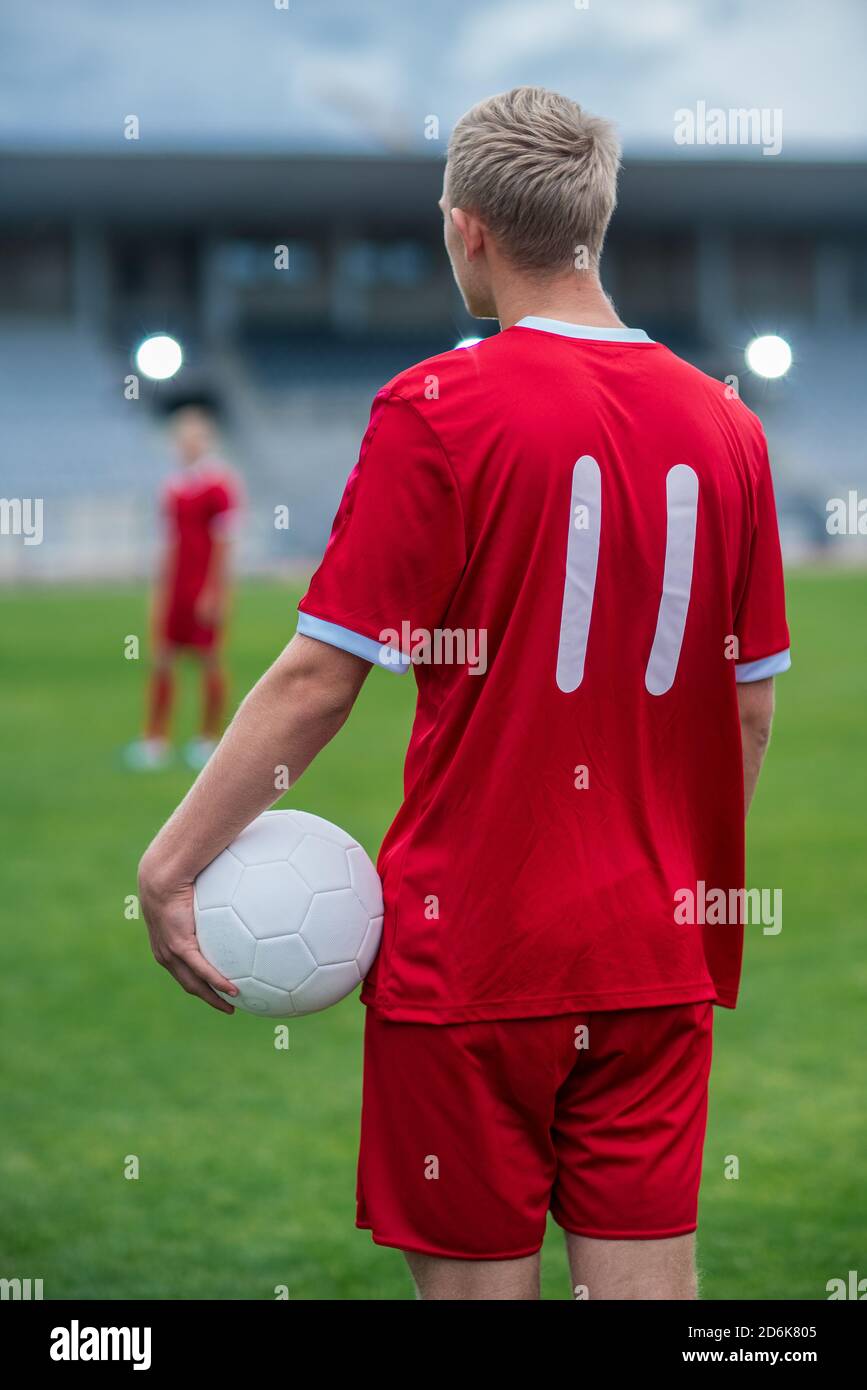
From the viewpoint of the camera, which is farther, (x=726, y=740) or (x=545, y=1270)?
(x=545, y=1270)

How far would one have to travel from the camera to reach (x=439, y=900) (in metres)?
2.03

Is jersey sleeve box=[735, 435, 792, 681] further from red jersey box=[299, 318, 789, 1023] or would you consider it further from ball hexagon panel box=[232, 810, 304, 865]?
ball hexagon panel box=[232, 810, 304, 865]

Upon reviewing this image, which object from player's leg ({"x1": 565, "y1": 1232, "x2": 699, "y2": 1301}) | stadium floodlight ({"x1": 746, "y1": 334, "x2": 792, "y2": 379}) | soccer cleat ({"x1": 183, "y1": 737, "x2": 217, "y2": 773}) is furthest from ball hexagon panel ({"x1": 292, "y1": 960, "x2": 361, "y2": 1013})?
soccer cleat ({"x1": 183, "y1": 737, "x2": 217, "y2": 773})

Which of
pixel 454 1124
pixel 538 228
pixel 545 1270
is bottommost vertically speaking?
pixel 545 1270

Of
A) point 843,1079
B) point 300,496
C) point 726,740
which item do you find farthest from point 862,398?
point 726,740

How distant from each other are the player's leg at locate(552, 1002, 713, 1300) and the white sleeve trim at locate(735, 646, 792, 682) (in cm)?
47

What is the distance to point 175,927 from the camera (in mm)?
2098

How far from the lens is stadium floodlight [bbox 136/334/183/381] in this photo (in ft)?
9.22

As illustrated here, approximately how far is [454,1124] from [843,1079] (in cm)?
302

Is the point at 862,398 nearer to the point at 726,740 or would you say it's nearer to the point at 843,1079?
the point at 843,1079

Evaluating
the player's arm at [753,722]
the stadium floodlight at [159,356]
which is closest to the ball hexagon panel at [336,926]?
the player's arm at [753,722]

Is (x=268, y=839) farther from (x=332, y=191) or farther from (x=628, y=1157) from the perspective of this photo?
(x=332, y=191)

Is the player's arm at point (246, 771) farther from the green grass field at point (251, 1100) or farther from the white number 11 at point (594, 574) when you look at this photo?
the green grass field at point (251, 1100)

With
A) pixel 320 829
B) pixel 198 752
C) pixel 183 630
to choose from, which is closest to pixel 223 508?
pixel 183 630
